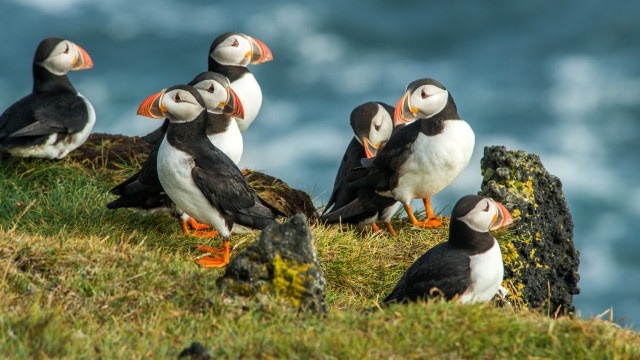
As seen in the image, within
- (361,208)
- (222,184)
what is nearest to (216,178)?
(222,184)

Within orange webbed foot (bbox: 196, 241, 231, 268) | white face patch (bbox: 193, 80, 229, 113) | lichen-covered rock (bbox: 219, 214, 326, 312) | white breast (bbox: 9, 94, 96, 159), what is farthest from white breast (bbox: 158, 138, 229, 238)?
white breast (bbox: 9, 94, 96, 159)

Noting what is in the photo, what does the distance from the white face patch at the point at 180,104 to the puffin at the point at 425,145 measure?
214 centimetres

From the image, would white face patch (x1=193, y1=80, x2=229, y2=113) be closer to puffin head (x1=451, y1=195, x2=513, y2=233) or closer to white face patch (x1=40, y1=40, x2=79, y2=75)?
puffin head (x1=451, y1=195, x2=513, y2=233)

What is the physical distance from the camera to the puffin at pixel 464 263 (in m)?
4.75

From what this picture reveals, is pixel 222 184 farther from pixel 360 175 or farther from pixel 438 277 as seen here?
pixel 360 175

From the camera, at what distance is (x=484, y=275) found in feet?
15.7

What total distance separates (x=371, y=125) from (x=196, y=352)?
15.5 feet

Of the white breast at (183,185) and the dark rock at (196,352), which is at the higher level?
the white breast at (183,185)

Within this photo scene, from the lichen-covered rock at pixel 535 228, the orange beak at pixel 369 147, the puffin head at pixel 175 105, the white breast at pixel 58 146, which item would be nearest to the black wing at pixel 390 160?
the orange beak at pixel 369 147

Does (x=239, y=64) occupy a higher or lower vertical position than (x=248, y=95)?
→ higher

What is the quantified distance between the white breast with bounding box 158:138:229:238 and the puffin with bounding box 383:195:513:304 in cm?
182

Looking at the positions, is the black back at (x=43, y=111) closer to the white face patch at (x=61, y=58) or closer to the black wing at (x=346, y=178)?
the white face patch at (x=61, y=58)

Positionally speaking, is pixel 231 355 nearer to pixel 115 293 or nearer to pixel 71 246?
pixel 115 293

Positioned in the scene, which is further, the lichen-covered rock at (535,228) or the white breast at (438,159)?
the lichen-covered rock at (535,228)
